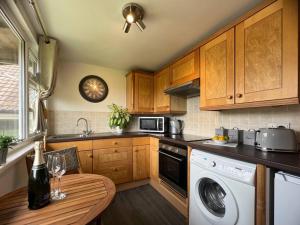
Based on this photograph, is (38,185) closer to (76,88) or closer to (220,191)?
(220,191)

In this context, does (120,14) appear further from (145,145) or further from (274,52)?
(145,145)

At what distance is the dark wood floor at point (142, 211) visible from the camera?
67.1 inches

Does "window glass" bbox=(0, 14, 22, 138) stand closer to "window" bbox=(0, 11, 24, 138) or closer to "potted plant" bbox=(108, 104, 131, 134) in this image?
"window" bbox=(0, 11, 24, 138)

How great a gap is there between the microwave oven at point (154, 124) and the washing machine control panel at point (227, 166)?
1.17 metres

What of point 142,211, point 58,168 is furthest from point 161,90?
point 58,168

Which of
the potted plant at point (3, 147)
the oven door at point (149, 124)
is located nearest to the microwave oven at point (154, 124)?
the oven door at point (149, 124)

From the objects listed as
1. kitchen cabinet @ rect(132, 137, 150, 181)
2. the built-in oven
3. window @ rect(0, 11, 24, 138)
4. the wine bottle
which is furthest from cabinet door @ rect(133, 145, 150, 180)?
the wine bottle

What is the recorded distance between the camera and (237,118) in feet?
5.86

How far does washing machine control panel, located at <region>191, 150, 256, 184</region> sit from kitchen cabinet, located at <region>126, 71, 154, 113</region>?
5.23ft

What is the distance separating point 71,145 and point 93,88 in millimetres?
1191

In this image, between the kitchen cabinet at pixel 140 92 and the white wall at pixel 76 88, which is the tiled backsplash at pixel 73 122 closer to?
the white wall at pixel 76 88

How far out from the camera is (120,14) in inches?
57.4

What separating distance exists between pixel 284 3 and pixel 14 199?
215 cm

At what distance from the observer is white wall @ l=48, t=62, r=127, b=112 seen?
2.59 m
